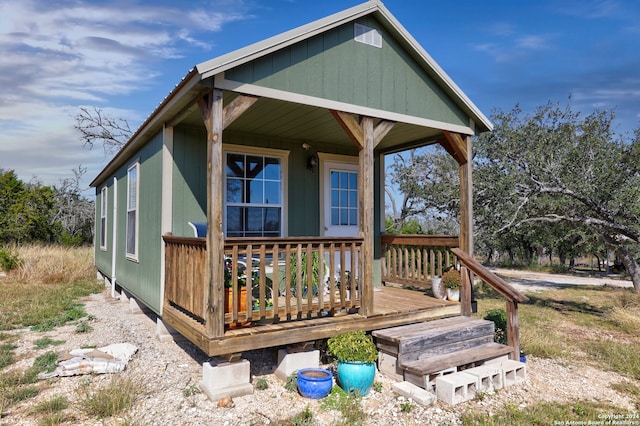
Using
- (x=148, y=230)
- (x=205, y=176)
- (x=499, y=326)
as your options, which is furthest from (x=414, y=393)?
(x=148, y=230)

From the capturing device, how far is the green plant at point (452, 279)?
20.1 ft

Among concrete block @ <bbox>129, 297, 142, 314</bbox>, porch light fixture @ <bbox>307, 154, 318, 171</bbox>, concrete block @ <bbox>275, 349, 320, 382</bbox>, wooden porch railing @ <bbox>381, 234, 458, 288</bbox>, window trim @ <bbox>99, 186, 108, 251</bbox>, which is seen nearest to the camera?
concrete block @ <bbox>275, 349, 320, 382</bbox>

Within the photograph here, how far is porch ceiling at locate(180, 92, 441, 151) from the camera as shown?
5.08 meters

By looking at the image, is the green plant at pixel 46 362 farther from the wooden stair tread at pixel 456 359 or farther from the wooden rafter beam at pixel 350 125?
the wooden rafter beam at pixel 350 125

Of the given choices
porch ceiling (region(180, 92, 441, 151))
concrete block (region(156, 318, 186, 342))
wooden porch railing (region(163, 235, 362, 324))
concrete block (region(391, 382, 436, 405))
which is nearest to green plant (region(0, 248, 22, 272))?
concrete block (region(156, 318, 186, 342))

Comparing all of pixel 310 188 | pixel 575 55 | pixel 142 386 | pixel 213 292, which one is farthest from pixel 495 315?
pixel 575 55

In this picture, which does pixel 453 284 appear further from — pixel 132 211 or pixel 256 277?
pixel 132 211

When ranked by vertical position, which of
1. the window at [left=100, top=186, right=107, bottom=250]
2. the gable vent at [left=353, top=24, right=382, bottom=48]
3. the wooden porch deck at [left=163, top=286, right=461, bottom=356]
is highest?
the gable vent at [left=353, top=24, right=382, bottom=48]

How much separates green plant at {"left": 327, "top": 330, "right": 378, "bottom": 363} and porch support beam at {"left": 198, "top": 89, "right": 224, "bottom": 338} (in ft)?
3.80

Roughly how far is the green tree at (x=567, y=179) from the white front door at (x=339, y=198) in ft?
11.9

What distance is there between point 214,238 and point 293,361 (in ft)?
5.21

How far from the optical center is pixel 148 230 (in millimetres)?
6160

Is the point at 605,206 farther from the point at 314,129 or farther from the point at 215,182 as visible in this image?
the point at 215,182

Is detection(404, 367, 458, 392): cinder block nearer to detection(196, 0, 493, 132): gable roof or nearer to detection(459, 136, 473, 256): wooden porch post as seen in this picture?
detection(459, 136, 473, 256): wooden porch post
